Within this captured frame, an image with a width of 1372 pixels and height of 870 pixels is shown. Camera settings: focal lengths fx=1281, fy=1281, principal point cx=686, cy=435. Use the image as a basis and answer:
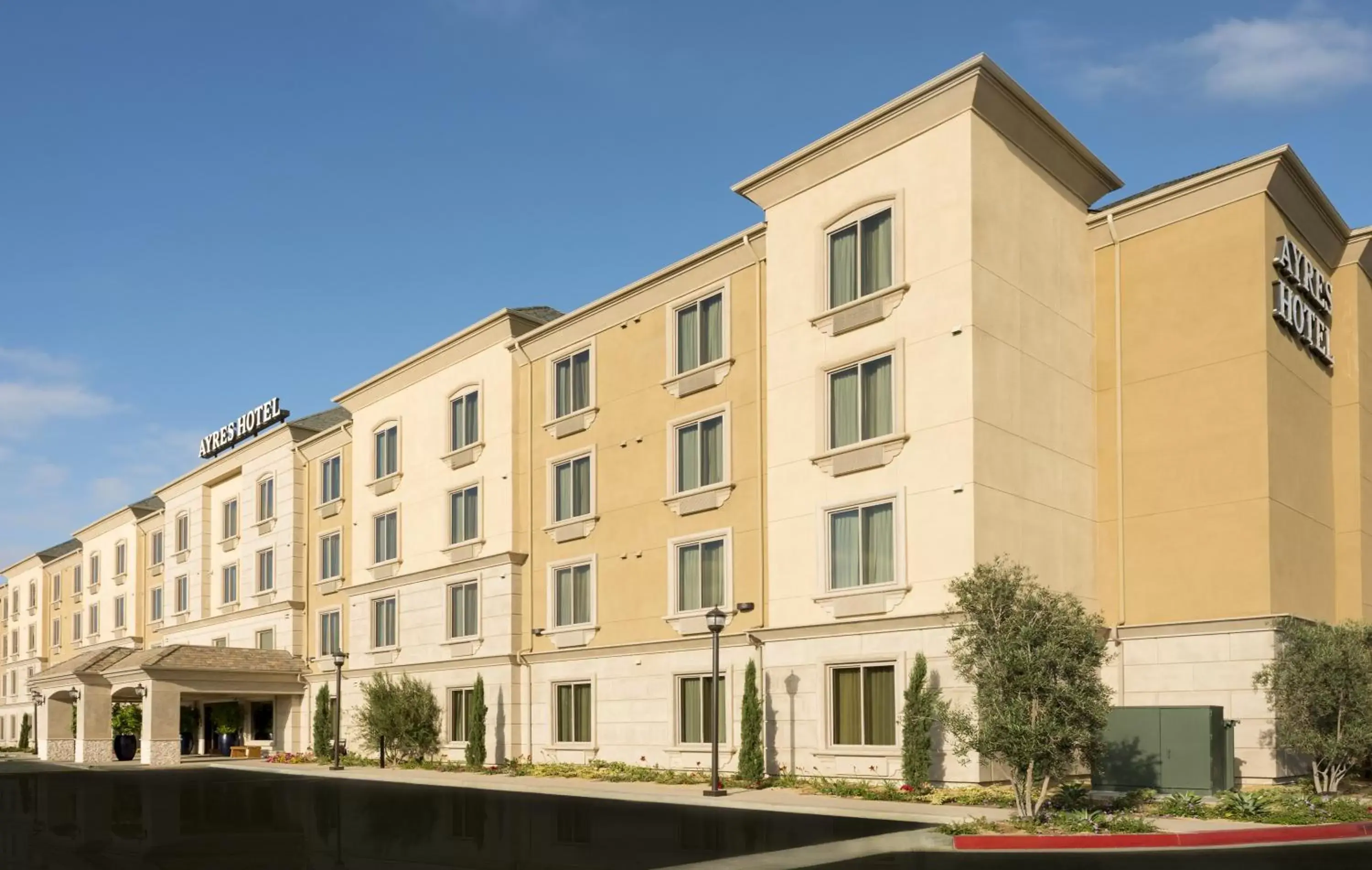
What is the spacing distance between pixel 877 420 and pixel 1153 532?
6592 millimetres

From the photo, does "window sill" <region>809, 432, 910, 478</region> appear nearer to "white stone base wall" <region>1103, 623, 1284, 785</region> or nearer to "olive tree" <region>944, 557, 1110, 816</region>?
"olive tree" <region>944, 557, 1110, 816</region>

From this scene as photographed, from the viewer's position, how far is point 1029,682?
20141 millimetres

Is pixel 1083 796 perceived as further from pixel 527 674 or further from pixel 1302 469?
pixel 527 674

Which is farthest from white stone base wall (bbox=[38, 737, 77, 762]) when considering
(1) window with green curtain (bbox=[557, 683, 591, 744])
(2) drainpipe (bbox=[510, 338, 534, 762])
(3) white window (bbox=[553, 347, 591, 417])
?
(3) white window (bbox=[553, 347, 591, 417])

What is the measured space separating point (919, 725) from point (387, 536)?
24511 millimetres

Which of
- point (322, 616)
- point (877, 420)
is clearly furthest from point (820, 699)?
point (322, 616)

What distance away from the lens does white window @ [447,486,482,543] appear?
40.1 metres

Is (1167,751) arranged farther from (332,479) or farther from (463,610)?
(332,479)

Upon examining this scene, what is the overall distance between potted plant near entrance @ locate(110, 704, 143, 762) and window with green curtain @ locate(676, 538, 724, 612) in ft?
90.7

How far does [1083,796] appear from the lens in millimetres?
23297

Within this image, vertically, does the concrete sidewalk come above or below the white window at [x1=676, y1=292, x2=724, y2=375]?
below

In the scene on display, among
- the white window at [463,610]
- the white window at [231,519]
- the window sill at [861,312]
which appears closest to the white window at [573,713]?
the white window at [463,610]

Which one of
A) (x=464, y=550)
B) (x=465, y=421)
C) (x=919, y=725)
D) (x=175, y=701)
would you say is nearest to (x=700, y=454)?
(x=919, y=725)

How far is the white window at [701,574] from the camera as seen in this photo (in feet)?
105
